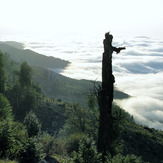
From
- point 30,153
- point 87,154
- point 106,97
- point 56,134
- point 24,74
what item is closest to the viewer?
point 87,154

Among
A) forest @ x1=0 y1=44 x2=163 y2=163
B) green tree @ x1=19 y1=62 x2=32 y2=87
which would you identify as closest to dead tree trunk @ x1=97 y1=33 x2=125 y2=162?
forest @ x1=0 y1=44 x2=163 y2=163

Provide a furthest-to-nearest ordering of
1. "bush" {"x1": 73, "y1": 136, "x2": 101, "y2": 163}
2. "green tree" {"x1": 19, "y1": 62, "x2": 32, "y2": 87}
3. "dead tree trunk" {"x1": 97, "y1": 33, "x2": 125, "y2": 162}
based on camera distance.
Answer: "green tree" {"x1": 19, "y1": 62, "x2": 32, "y2": 87} < "dead tree trunk" {"x1": 97, "y1": 33, "x2": 125, "y2": 162} < "bush" {"x1": 73, "y1": 136, "x2": 101, "y2": 163}

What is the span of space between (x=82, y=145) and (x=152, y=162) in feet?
132

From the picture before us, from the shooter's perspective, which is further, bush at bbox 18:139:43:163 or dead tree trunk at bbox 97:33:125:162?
dead tree trunk at bbox 97:33:125:162

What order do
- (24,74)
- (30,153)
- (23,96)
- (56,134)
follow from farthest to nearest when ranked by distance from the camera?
(24,74), (23,96), (56,134), (30,153)

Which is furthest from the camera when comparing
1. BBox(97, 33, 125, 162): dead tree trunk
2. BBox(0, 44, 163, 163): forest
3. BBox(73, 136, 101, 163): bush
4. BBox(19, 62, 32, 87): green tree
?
BBox(19, 62, 32, 87): green tree

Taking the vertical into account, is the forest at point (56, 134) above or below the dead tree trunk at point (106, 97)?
below

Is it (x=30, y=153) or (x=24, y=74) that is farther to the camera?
(x=24, y=74)

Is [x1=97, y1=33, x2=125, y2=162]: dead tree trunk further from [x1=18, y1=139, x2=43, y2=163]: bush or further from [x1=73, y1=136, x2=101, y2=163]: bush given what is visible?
[x1=18, y1=139, x2=43, y2=163]: bush

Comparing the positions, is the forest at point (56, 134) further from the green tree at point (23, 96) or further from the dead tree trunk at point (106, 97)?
the dead tree trunk at point (106, 97)

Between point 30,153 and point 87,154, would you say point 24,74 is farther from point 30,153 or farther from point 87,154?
point 87,154

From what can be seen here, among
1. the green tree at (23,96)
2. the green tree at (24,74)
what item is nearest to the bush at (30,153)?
the green tree at (23,96)

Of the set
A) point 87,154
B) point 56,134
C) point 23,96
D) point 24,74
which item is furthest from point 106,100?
point 24,74

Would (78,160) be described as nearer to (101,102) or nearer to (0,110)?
(101,102)
